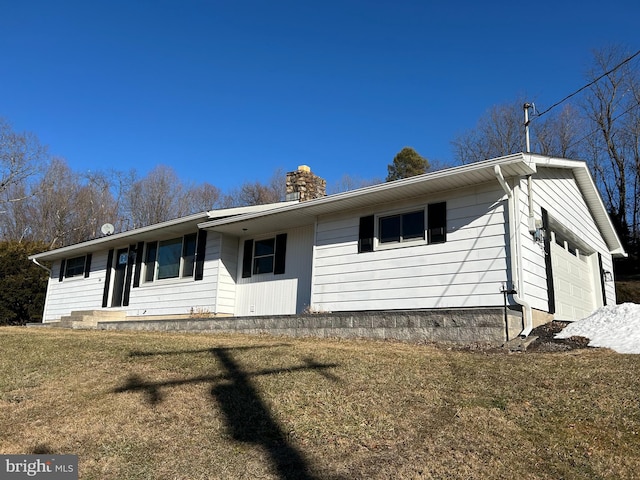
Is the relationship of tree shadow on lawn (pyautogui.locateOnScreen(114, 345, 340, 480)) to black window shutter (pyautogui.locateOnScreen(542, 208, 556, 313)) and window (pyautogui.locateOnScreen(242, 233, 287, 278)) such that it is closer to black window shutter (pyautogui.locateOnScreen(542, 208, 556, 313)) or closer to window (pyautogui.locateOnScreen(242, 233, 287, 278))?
black window shutter (pyautogui.locateOnScreen(542, 208, 556, 313))

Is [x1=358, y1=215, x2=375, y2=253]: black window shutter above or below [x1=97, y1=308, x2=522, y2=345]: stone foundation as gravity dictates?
above

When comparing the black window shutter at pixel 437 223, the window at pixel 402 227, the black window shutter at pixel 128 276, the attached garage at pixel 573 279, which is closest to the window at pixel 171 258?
the black window shutter at pixel 128 276

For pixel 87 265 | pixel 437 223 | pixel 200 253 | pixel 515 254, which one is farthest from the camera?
pixel 87 265

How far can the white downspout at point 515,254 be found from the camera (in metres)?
7.95

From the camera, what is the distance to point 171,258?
14367 mm

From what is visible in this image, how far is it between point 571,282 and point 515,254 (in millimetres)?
3846

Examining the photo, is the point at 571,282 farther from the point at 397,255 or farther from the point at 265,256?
the point at 265,256

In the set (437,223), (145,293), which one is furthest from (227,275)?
(437,223)

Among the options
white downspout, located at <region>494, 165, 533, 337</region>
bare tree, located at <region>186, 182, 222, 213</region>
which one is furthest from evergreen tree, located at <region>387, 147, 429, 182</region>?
white downspout, located at <region>494, 165, 533, 337</region>

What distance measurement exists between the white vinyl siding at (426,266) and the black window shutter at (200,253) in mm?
3771

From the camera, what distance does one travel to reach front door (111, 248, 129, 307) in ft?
51.4

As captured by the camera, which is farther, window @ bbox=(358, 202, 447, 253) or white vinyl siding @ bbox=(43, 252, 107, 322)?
white vinyl siding @ bbox=(43, 252, 107, 322)

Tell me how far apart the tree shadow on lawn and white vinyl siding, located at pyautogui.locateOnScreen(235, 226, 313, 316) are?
15.7 ft

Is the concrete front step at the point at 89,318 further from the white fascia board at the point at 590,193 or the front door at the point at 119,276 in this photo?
the white fascia board at the point at 590,193
